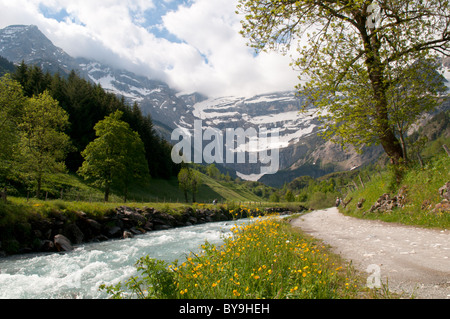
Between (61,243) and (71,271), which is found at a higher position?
(71,271)

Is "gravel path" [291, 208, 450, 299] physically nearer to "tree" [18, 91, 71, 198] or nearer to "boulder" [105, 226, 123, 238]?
"boulder" [105, 226, 123, 238]

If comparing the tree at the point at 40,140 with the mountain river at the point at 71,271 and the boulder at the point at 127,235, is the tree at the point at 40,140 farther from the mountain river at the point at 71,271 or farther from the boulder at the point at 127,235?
the mountain river at the point at 71,271

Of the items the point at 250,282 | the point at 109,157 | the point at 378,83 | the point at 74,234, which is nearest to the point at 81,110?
the point at 109,157

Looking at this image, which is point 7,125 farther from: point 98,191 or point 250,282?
point 98,191

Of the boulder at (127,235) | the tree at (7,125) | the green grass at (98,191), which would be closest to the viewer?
the tree at (7,125)

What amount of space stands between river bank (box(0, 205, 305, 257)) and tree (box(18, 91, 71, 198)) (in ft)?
28.4

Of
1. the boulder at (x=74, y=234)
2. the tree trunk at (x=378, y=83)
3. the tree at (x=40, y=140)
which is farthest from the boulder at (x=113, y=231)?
the tree trunk at (x=378, y=83)

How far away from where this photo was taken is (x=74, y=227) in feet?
62.1

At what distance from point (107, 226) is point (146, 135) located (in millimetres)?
Answer: 66818

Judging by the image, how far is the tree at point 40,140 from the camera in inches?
1024

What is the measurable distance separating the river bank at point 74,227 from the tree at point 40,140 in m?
8.64

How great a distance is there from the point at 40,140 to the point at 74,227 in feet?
50.7

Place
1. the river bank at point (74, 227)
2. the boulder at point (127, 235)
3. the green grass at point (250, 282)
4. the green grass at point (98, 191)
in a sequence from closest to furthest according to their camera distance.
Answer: the green grass at point (250, 282) → the river bank at point (74, 227) → the boulder at point (127, 235) → the green grass at point (98, 191)
